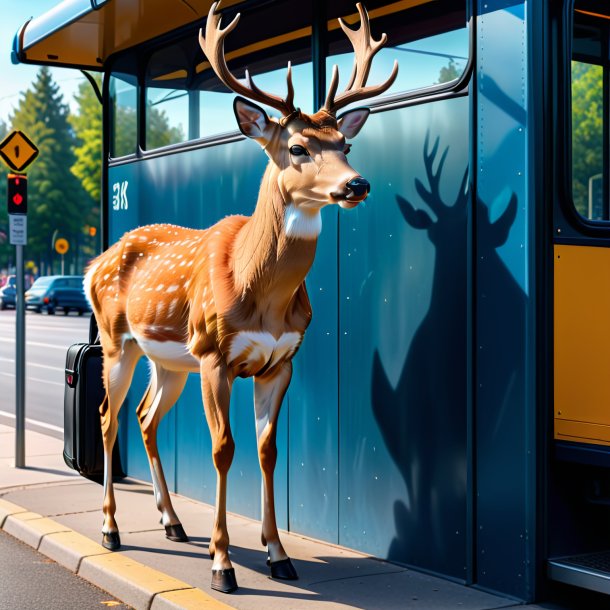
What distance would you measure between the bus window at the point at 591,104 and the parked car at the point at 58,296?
36351 mm

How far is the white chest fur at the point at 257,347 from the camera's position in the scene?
552 cm

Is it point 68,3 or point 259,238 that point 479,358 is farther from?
point 68,3

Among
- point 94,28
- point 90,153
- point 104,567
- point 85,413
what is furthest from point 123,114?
point 90,153

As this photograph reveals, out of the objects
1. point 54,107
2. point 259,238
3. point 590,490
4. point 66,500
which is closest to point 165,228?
point 259,238

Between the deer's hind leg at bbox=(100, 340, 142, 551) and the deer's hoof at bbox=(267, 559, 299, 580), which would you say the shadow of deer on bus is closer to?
the deer's hoof at bbox=(267, 559, 299, 580)

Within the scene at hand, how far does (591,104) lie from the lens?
6461 millimetres

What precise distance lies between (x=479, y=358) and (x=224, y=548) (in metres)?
1.65

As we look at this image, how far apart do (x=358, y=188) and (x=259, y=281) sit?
938 mm

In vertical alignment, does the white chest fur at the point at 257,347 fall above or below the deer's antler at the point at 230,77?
below

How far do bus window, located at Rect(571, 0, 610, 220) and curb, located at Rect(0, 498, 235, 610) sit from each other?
2.97 metres

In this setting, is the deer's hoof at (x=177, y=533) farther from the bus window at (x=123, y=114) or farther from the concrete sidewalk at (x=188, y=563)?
the bus window at (x=123, y=114)

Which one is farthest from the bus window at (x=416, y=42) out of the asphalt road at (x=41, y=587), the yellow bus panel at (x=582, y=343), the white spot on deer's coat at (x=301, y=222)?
the asphalt road at (x=41, y=587)

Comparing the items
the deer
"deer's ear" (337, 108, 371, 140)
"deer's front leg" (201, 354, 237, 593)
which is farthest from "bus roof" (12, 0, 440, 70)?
"deer's front leg" (201, 354, 237, 593)

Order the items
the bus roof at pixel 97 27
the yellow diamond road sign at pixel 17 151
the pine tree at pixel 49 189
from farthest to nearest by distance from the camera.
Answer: the pine tree at pixel 49 189, the yellow diamond road sign at pixel 17 151, the bus roof at pixel 97 27
